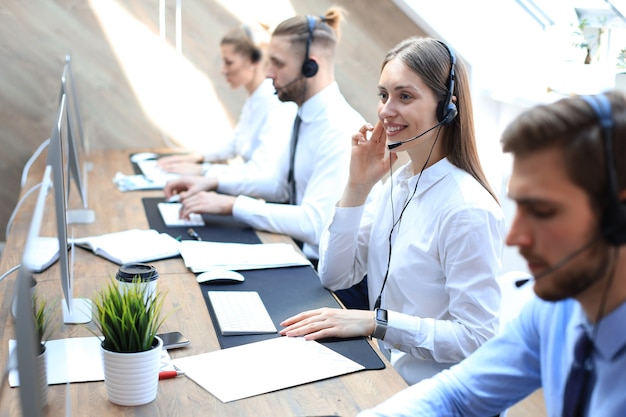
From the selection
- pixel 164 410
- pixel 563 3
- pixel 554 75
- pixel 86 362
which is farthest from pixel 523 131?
pixel 563 3

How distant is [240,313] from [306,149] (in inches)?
44.4

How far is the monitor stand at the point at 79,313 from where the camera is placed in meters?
1.80

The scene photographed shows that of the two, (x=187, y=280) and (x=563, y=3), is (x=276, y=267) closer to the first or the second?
(x=187, y=280)

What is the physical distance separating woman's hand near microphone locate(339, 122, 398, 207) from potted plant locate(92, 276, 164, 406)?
83cm

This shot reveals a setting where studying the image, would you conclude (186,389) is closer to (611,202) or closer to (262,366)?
(262,366)

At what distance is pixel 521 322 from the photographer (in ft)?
4.20

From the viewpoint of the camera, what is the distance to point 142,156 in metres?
3.90

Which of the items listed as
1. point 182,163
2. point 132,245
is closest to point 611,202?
point 132,245

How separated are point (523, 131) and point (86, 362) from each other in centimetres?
105

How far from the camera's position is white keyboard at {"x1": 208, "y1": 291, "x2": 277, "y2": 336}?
5.82 ft

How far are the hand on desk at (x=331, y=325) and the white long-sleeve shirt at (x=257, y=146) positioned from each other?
53.7 inches

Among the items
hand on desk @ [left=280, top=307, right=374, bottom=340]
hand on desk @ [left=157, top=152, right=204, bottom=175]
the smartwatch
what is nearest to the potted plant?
hand on desk @ [left=280, top=307, right=374, bottom=340]

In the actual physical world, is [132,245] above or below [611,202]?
below

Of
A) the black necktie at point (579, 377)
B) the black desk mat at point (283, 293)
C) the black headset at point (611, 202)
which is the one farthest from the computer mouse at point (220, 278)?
the black headset at point (611, 202)
